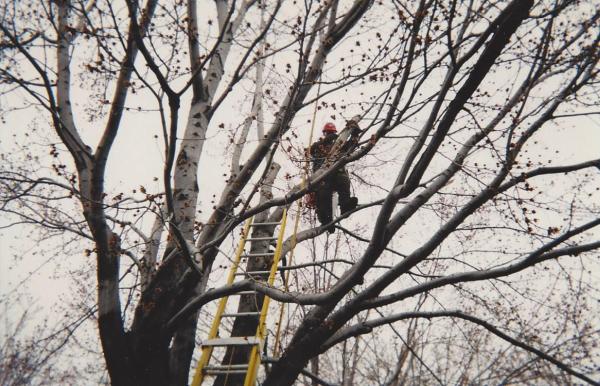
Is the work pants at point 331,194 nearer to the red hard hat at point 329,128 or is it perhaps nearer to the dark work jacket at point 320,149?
the dark work jacket at point 320,149

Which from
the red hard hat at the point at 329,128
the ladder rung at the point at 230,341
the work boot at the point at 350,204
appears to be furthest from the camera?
the red hard hat at the point at 329,128

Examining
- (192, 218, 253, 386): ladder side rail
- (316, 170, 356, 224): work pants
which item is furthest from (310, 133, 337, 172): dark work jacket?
(192, 218, 253, 386): ladder side rail

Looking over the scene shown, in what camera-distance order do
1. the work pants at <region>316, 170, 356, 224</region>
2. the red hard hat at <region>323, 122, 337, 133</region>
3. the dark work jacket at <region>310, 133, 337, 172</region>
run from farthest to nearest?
the red hard hat at <region>323, 122, 337, 133</region> < the work pants at <region>316, 170, 356, 224</region> < the dark work jacket at <region>310, 133, 337, 172</region>

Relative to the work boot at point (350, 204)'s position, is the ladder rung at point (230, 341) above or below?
below

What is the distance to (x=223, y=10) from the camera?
5.17 meters

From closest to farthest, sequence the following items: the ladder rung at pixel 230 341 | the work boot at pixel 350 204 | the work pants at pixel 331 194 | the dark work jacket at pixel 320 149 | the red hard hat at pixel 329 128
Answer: the ladder rung at pixel 230 341
the dark work jacket at pixel 320 149
the work boot at pixel 350 204
the work pants at pixel 331 194
the red hard hat at pixel 329 128

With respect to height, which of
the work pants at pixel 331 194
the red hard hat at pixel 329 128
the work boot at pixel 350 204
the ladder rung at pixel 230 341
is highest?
the red hard hat at pixel 329 128

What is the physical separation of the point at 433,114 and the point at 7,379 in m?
18.9

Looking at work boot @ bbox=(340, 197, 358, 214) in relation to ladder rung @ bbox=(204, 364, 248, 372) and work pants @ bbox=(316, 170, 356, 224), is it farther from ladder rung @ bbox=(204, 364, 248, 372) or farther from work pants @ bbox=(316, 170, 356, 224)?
ladder rung @ bbox=(204, 364, 248, 372)

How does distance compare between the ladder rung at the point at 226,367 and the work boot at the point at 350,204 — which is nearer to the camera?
the ladder rung at the point at 226,367

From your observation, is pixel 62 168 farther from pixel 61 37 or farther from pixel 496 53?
pixel 496 53

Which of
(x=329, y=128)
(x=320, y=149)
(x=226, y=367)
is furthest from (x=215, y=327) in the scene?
(x=329, y=128)

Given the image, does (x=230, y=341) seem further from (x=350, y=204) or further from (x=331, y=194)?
(x=331, y=194)

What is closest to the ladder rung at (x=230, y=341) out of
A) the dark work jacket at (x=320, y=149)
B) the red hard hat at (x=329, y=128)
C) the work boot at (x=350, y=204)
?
the dark work jacket at (x=320, y=149)
